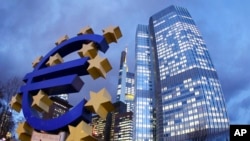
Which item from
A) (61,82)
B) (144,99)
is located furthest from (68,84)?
(144,99)

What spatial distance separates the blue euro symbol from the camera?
10.5 metres

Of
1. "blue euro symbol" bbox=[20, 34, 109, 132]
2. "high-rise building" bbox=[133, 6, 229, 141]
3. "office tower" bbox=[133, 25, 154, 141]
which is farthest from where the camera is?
"office tower" bbox=[133, 25, 154, 141]

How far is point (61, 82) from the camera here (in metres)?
11.5

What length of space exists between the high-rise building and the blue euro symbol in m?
121

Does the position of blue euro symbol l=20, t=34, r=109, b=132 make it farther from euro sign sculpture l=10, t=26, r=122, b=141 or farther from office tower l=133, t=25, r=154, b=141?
office tower l=133, t=25, r=154, b=141

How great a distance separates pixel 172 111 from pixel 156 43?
57.2 meters

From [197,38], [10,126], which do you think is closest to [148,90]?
[197,38]

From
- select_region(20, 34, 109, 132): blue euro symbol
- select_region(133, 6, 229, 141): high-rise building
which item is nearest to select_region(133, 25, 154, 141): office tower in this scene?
select_region(133, 6, 229, 141): high-rise building

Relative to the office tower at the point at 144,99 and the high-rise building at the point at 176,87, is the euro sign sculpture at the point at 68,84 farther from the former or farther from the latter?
the office tower at the point at 144,99

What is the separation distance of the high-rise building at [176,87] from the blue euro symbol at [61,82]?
4774 inches

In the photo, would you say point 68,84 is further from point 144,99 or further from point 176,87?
point 144,99

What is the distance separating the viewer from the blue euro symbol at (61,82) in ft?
34.3

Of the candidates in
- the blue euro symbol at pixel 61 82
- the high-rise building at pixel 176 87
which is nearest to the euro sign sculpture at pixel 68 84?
the blue euro symbol at pixel 61 82

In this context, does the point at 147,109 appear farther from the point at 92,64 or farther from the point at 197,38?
the point at 92,64
